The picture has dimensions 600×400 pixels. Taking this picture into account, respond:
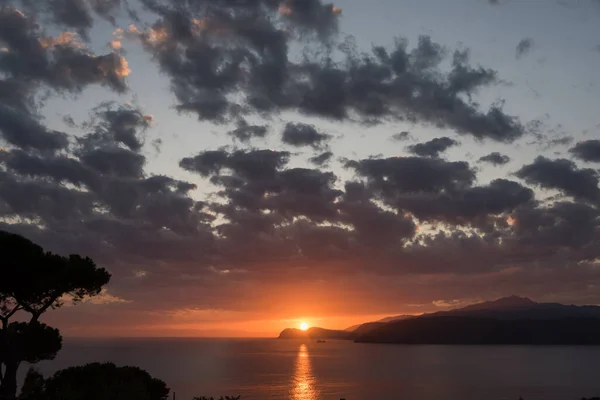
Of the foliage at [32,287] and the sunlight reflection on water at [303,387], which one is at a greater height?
the foliage at [32,287]

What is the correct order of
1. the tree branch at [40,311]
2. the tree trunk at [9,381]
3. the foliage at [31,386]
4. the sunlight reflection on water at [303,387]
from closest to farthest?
the foliage at [31,386] < the tree trunk at [9,381] < the tree branch at [40,311] < the sunlight reflection on water at [303,387]

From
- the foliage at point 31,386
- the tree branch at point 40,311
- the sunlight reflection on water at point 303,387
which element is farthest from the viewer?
the sunlight reflection on water at point 303,387

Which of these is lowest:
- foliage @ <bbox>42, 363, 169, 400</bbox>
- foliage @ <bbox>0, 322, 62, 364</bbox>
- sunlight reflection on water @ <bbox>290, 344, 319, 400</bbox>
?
sunlight reflection on water @ <bbox>290, 344, 319, 400</bbox>

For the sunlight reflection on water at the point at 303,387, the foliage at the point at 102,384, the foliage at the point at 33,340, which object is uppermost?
the foliage at the point at 33,340

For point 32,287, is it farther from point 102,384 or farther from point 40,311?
point 102,384

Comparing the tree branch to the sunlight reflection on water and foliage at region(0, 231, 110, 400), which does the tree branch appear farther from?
the sunlight reflection on water

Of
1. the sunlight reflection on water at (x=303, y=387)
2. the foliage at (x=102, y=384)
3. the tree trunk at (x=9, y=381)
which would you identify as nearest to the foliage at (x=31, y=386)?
the foliage at (x=102, y=384)

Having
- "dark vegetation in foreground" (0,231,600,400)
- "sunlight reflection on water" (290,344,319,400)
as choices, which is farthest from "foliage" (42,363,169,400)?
"sunlight reflection on water" (290,344,319,400)

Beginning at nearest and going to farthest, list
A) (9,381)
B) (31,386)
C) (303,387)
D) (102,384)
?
(31,386) < (102,384) < (9,381) < (303,387)

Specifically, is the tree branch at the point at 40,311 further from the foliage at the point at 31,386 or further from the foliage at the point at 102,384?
the foliage at the point at 31,386

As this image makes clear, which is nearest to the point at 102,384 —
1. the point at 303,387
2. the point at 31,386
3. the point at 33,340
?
the point at 31,386

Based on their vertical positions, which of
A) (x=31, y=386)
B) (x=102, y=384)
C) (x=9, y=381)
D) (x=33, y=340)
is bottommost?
(x=102, y=384)

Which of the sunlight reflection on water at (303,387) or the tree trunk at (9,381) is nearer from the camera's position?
the tree trunk at (9,381)

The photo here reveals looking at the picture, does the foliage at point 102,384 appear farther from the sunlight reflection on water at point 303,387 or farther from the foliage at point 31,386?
the sunlight reflection on water at point 303,387
